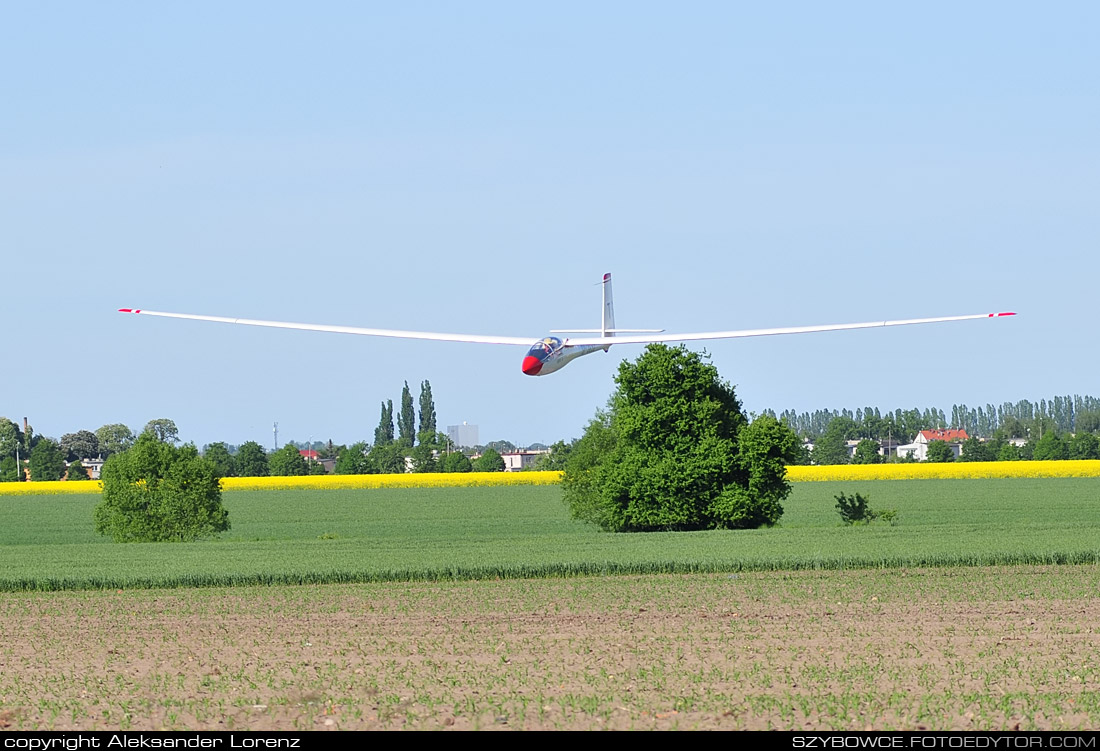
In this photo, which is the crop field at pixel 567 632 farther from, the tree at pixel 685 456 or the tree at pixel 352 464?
the tree at pixel 352 464

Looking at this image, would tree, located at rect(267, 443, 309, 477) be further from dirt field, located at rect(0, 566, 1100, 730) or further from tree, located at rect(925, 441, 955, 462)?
dirt field, located at rect(0, 566, 1100, 730)

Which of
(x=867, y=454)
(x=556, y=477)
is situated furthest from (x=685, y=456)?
(x=867, y=454)

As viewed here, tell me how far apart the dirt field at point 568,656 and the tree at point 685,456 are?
68.6 ft

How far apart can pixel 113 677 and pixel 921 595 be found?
15.8m

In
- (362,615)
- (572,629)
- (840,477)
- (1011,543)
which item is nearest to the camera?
(572,629)

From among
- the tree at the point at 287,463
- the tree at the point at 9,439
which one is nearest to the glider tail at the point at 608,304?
the tree at the point at 287,463

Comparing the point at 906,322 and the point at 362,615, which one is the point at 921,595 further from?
the point at 906,322

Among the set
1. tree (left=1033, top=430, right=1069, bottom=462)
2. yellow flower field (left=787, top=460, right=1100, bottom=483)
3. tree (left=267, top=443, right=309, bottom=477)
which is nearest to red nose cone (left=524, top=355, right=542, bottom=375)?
yellow flower field (left=787, top=460, right=1100, bottom=483)

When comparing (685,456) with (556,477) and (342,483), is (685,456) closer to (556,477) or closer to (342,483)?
(556,477)

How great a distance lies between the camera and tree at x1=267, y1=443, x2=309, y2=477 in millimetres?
141250

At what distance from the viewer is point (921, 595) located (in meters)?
27.3

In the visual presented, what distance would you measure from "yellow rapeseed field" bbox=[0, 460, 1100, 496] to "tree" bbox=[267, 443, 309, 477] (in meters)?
20.2
